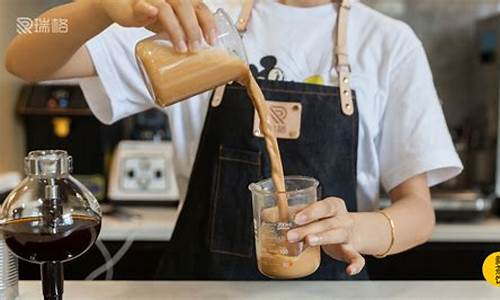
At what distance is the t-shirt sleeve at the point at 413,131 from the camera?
1.00 meters

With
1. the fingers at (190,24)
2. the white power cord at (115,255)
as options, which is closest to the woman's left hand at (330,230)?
the fingers at (190,24)

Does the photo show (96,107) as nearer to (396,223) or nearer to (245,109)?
(245,109)

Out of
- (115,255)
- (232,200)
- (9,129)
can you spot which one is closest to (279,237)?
(232,200)

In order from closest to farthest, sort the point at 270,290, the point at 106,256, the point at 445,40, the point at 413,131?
the point at 270,290
the point at 413,131
the point at 106,256
the point at 445,40

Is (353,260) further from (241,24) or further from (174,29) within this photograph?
(241,24)

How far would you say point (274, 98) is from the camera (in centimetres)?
104

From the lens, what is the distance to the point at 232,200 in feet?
3.42

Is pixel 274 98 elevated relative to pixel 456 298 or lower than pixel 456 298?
elevated

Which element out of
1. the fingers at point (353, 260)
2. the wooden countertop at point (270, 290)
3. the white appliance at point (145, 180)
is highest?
the fingers at point (353, 260)

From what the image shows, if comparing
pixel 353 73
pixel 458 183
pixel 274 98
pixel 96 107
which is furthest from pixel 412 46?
pixel 458 183

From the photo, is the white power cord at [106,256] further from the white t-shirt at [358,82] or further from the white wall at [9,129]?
the white t-shirt at [358,82]

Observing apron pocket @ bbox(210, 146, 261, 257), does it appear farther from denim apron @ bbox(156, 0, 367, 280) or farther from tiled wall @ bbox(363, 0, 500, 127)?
tiled wall @ bbox(363, 0, 500, 127)

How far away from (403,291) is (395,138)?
0.24 m

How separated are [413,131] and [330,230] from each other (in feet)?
1.06
